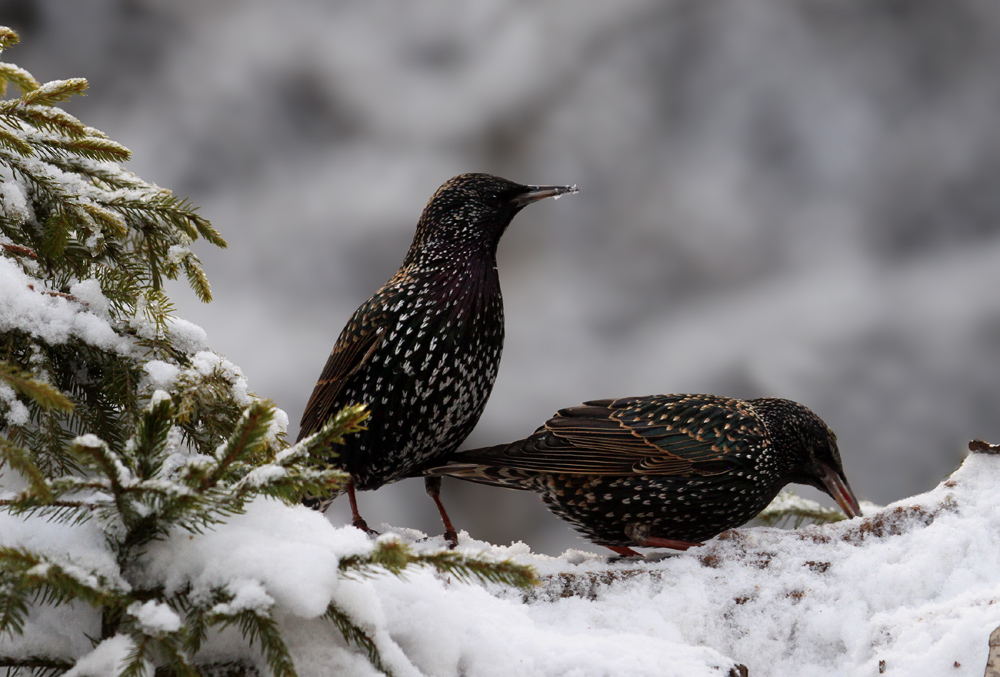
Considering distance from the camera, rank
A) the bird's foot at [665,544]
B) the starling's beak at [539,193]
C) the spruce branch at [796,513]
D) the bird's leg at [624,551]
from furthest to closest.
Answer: the spruce branch at [796,513] → the starling's beak at [539,193] → the bird's leg at [624,551] → the bird's foot at [665,544]

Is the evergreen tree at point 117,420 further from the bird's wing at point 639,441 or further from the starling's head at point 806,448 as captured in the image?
the starling's head at point 806,448

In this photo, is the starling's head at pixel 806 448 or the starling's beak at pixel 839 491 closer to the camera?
the starling's head at pixel 806 448

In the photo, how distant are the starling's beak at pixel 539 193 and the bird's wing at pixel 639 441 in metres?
0.85

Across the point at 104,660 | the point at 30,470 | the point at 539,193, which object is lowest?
the point at 104,660

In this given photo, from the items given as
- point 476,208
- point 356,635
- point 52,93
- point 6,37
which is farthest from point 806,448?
point 6,37

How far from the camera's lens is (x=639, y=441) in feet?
9.45

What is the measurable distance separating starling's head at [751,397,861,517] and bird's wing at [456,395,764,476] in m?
0.12

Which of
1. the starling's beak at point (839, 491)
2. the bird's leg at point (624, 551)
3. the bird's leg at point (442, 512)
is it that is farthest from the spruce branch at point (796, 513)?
the bird's leg at point (442, 512)

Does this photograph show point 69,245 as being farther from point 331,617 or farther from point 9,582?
point 331,617

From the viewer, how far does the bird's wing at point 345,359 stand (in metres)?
2.92

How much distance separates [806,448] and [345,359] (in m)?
1.79

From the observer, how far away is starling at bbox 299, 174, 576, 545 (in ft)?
9.22

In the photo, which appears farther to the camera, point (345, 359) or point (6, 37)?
point (345, 359)

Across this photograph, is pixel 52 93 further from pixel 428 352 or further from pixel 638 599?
pixel 638 599
